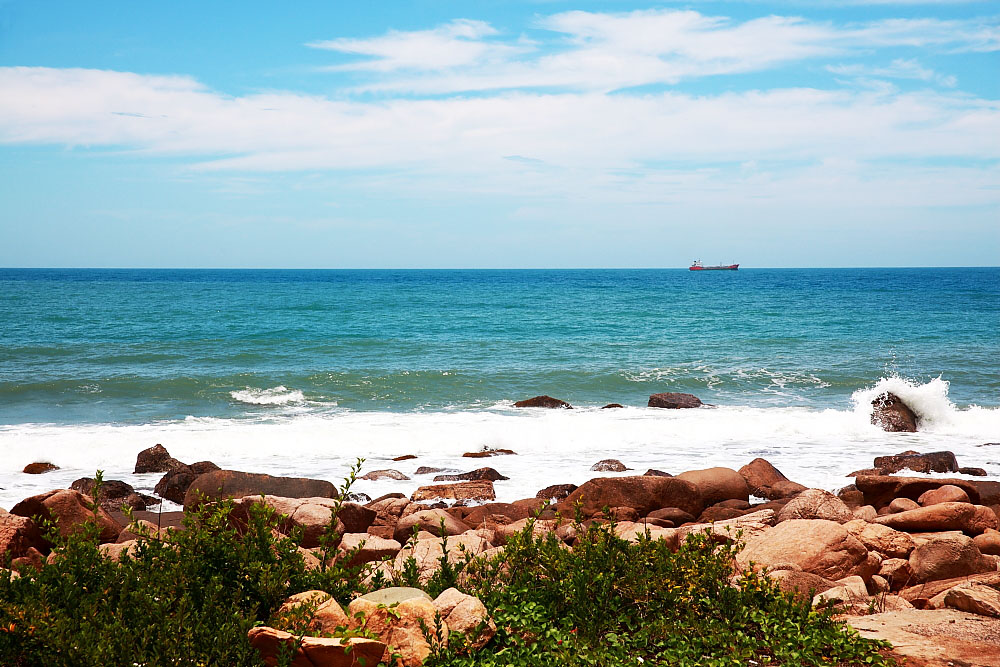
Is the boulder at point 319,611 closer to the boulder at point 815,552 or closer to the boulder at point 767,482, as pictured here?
the boulder at point 815,552

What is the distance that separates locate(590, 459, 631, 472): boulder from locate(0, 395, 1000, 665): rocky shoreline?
0.02 metres

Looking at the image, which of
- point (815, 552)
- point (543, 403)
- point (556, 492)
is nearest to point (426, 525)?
point (556, 492)

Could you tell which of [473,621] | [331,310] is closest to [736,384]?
[473,621]

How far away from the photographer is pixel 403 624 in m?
4.19

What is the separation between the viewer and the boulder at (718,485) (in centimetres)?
1012

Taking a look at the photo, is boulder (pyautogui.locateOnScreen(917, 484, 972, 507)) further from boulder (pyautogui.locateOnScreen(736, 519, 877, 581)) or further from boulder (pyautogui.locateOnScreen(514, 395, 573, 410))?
boulder (pyautogui.locateOnScreen(514, 395, 573, 410))

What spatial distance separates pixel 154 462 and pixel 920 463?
1254cm

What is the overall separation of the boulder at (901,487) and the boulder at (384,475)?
6.88m

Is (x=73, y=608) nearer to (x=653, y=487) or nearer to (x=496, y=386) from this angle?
(x=653, y=487)

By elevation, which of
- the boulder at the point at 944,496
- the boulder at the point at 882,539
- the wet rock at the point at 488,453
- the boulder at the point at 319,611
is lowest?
the wet rock at the point at 488,453

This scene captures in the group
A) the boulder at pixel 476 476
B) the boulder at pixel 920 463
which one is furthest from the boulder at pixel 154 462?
the boulder at pixel 920 463

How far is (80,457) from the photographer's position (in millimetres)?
12930

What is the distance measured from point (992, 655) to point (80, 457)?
13472 millimetres

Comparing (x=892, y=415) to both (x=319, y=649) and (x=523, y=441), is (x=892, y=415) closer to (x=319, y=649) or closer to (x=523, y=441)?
(x=523, y=441)
